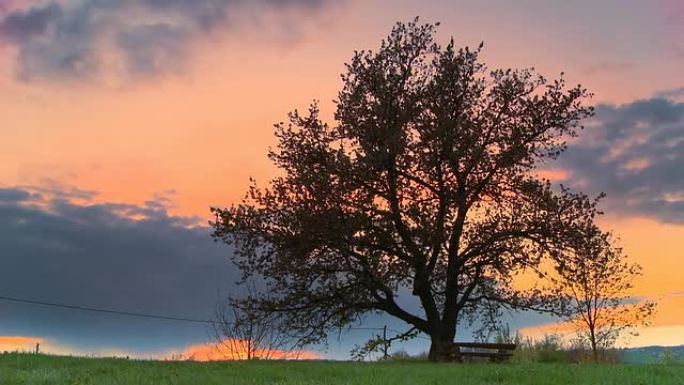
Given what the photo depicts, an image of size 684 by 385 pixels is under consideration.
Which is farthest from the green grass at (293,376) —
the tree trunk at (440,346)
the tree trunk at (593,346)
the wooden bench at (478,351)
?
the tree trunk at (593,346)

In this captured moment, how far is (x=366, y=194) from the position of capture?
30.4 m

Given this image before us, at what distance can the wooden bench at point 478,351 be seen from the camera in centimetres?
2889

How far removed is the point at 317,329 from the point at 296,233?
4.78 m

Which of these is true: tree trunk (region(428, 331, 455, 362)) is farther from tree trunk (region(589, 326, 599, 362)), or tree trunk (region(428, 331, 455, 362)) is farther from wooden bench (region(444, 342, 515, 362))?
tree trunk (region(589, 326, 599, 362))

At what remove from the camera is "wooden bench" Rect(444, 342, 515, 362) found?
28.9 meters

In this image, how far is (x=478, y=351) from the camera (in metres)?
29.8

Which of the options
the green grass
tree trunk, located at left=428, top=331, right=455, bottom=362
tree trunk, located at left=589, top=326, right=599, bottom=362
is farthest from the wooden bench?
the green grass

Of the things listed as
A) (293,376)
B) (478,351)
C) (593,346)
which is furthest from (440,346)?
(293,376)

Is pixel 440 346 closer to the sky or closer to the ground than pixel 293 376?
closer to the sky

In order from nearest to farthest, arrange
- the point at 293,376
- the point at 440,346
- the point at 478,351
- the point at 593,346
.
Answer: the point at 293,376, the point at 478,351, the point at 440,346, the point at 593,346

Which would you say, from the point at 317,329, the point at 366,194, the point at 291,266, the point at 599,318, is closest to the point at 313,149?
the point at 366,194

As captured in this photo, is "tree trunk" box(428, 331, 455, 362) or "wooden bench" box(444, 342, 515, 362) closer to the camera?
"wooden bench" box(444, 342, 515, 362)

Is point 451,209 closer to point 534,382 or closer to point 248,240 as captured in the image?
point 248,240

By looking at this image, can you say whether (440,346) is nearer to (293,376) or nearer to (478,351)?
(478,351)
